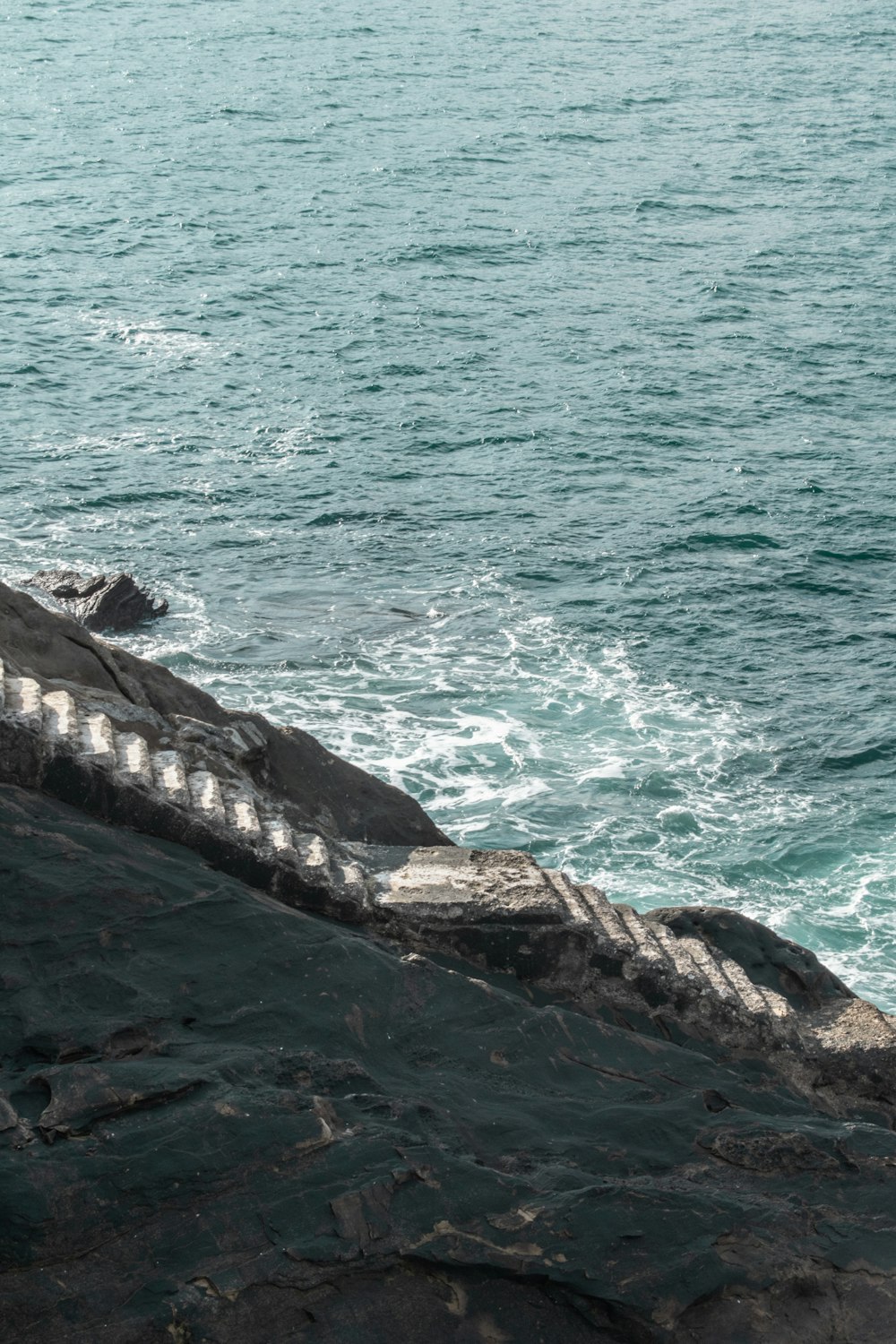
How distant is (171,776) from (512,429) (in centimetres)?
2966

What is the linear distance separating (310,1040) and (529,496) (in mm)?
28046

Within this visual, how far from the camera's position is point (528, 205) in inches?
2258

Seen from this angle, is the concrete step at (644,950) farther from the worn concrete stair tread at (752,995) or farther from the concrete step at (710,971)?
the worn concrete stair tread at (752,995)

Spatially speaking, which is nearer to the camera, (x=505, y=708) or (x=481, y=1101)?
(x=481, y=1101)

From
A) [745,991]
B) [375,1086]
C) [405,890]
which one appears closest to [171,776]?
[405,890]

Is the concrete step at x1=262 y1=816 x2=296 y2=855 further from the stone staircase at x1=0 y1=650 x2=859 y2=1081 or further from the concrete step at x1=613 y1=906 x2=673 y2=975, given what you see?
the concrete step at x1=613 y1=906 x2=673 y2=975

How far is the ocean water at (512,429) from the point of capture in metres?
25.4

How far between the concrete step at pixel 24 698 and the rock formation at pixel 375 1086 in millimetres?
38

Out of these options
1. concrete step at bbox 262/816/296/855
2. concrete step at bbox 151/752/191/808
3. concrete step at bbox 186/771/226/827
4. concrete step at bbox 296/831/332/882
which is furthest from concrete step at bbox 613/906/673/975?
concrete step at bbox 151/752/191/808

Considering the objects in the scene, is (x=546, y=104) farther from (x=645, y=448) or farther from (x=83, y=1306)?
(x=83, y=1306)

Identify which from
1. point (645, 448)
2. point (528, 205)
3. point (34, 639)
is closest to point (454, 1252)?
point (34, 639)

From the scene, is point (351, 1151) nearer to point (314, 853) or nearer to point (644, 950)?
point (314, 853)

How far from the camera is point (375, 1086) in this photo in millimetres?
9289

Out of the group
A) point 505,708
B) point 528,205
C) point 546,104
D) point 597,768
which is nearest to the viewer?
point 597,768
